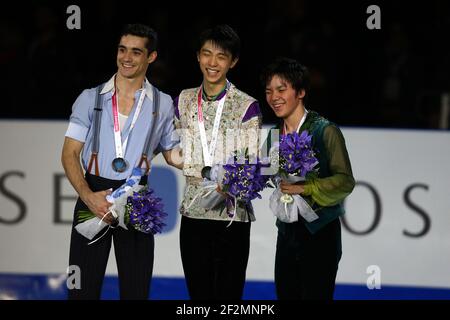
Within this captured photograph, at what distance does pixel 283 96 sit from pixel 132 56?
0.80 meters

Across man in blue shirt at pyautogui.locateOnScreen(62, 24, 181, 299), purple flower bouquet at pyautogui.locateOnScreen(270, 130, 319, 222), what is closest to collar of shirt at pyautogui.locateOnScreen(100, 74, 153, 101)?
man in blue shirt at pyautogui.locateOnScreen(62, 24, 181, 299)

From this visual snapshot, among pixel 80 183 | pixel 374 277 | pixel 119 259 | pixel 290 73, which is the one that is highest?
pixel 290 73

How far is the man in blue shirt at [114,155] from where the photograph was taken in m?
5.42

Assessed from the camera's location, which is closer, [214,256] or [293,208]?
[293,208]

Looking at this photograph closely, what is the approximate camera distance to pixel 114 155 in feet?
17.8

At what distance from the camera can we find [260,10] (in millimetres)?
9102

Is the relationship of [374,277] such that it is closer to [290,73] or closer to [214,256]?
[214,256]

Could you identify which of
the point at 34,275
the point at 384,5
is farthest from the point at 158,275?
the point at 384,5

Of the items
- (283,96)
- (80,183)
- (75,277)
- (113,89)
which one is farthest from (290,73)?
(75,277)

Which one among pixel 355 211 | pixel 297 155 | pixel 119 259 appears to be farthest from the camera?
pixel 355 211

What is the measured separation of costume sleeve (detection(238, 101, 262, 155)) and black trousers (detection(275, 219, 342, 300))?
455 millimetres

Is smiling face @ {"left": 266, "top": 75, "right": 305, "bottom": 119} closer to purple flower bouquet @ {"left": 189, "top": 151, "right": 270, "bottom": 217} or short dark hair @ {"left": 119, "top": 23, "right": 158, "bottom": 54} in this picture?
purple flower bouquet @ {"left": 189, "top": 151, "right": 270, "bottom": 217}

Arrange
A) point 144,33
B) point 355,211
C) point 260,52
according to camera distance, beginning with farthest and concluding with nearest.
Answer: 1. point 260,52
2. point 355,211
3. point 144,33
